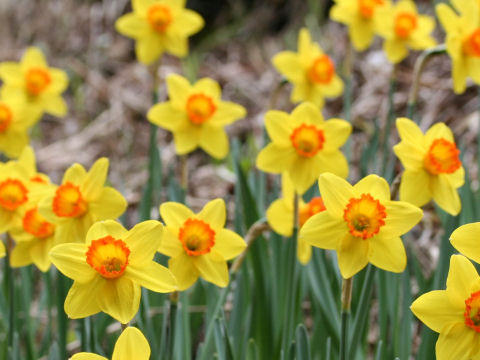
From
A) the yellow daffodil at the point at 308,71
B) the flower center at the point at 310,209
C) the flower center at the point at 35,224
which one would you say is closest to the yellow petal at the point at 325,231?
the flower center at the point at 310,209

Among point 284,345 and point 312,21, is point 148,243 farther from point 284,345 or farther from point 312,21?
point 312,21

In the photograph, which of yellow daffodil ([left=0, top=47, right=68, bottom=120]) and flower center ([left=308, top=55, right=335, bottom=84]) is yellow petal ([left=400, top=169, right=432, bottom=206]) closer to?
flower center ([left=308, top=55, right=335, bottom=84])

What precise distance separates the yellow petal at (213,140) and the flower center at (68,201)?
775 mm

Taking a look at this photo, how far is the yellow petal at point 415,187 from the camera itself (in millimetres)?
1558

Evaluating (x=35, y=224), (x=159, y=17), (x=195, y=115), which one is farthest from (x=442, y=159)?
(x=159, y=17)

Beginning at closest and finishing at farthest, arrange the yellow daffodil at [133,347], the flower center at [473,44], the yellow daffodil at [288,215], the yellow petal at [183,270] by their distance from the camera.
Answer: the yellow daffodil at [133,347]
the yellow petal at [183,270]
the yellow daffodil at [288,215]
the flower center at [473,44]

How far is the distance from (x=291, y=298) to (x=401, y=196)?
Result: 0.44 metres

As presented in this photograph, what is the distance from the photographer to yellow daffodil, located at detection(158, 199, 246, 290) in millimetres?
1519

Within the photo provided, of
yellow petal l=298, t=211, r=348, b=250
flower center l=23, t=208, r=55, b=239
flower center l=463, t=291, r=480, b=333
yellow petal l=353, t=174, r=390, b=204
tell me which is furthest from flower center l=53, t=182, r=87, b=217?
flower center l=463, t=291, r=480, b=333

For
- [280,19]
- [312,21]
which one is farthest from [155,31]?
[280,19]

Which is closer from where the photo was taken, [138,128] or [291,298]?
[291,298]

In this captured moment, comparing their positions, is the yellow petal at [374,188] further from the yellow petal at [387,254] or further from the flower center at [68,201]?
the flower center at [68,201]

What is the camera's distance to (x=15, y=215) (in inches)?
68.6

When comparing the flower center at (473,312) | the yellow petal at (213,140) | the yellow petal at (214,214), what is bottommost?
the flower center at (473,312)
